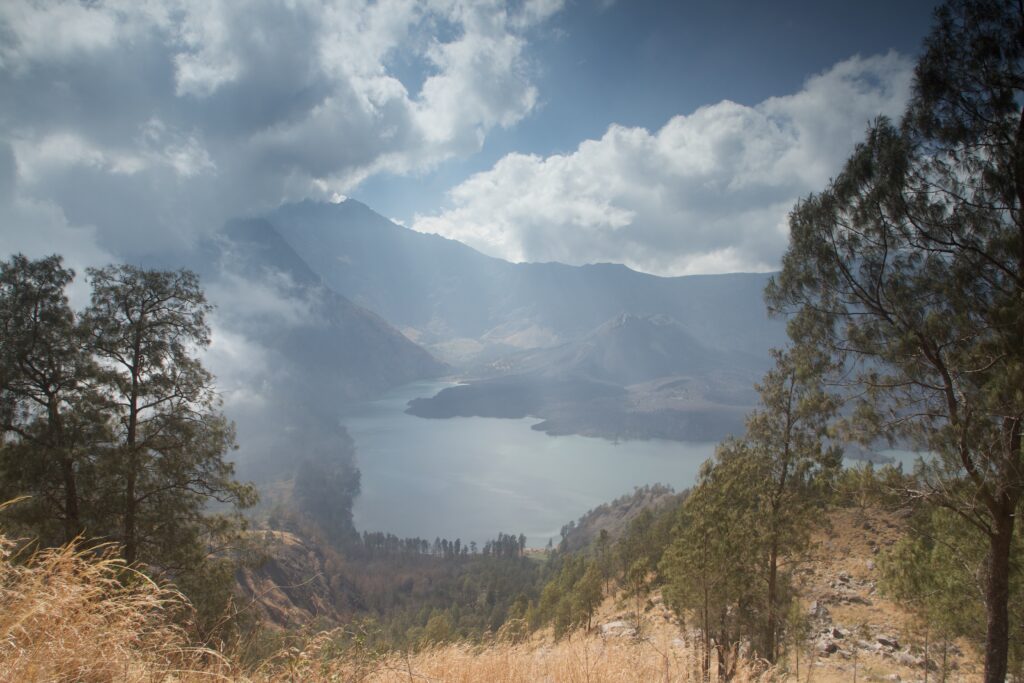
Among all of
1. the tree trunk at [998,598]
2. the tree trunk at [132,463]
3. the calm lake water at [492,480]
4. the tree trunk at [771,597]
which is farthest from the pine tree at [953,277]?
the calm lake water at [492,480]

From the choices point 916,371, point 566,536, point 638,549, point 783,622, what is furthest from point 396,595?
point 916,371

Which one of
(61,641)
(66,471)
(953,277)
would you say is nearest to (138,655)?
(61,641)

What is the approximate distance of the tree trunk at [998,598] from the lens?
19.0ft

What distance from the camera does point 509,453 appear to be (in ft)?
570

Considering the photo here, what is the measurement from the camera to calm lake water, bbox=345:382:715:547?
112375mm

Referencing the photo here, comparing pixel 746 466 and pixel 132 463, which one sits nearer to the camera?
pixel 132 463

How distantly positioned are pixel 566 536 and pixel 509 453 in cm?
7691

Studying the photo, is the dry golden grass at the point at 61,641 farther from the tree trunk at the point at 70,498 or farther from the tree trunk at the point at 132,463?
the tree trunk at the point at 70,498

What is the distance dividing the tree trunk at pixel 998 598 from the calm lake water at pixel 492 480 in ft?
331

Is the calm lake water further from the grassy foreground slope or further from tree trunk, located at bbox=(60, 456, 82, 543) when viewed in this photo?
the grassy foreground slope

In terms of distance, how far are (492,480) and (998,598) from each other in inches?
5474

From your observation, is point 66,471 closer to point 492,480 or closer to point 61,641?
point 61,641

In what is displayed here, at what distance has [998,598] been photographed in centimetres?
595

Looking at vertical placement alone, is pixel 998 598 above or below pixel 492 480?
above
